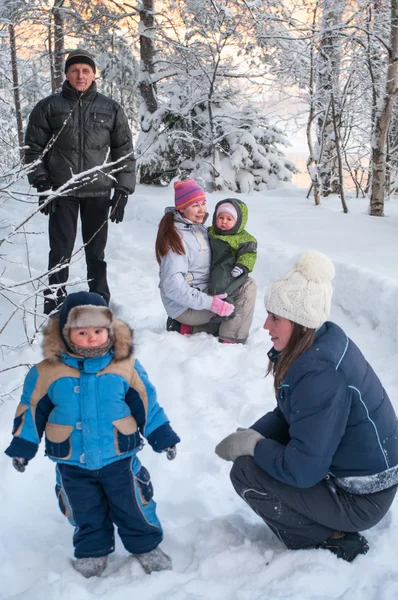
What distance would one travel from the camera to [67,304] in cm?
219

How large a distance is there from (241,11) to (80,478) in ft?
33.3

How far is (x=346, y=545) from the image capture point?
7.26 ft

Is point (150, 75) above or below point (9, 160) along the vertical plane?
above

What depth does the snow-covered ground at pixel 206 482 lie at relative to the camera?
2.11m

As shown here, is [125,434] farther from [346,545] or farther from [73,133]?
[73,133]

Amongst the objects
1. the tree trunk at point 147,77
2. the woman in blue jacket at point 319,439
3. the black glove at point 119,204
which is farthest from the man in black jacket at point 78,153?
the tree trunk at point 147,77

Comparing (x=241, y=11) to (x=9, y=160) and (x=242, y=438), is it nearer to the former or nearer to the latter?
(x=9, y=160)

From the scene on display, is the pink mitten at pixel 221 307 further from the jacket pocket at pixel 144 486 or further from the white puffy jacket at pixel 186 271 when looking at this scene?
the jacket pocket at pixel 144 486

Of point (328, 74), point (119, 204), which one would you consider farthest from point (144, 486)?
point (328, 74)

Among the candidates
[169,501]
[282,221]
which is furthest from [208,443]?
[282,221]

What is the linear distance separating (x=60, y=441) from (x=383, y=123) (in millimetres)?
7309

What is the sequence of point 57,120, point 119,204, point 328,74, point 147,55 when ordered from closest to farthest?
1. point 57,120
2. point 119,204
3. point 328,74
4. point 147,55

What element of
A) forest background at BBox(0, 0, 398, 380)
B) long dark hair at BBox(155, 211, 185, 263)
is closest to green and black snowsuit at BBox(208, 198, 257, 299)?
long dark hair at BBox(155, 211, 185, 263)

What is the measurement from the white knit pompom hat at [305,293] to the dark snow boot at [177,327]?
8.03 ft
